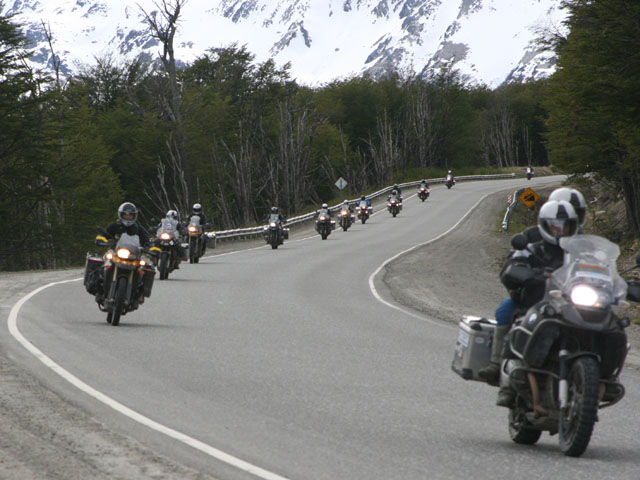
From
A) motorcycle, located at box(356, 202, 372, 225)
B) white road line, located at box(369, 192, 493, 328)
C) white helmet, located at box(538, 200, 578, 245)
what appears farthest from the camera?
motorcycle, located at box(356, 202, 372, 225)

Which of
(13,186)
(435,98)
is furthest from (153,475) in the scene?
(435,98)

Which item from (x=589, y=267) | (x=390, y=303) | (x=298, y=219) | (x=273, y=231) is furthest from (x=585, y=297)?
(x=298, y=219)

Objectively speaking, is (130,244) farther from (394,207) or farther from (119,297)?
(394,207)

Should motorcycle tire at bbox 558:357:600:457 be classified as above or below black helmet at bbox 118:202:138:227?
below

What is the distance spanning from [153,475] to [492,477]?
6.96 ft

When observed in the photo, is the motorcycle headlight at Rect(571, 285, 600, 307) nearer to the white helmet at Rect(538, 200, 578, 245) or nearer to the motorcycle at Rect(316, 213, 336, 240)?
the white helmet at Rect(538, 200, 578, 245)

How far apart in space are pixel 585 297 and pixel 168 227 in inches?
679

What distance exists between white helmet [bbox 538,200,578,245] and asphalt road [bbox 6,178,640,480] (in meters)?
1.54

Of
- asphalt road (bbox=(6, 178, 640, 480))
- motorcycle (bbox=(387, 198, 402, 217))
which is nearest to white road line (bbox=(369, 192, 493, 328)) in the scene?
asphalt road (bbox=(6, 178, 640, 480))

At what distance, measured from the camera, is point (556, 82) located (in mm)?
41312

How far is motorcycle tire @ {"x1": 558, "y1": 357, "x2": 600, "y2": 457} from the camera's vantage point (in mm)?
6070

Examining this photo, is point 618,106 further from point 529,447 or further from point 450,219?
point 450,219

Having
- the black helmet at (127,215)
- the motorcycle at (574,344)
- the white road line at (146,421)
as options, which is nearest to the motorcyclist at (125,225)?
the black helmet at (127,215)

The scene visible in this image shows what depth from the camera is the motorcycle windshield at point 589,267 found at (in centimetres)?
624
